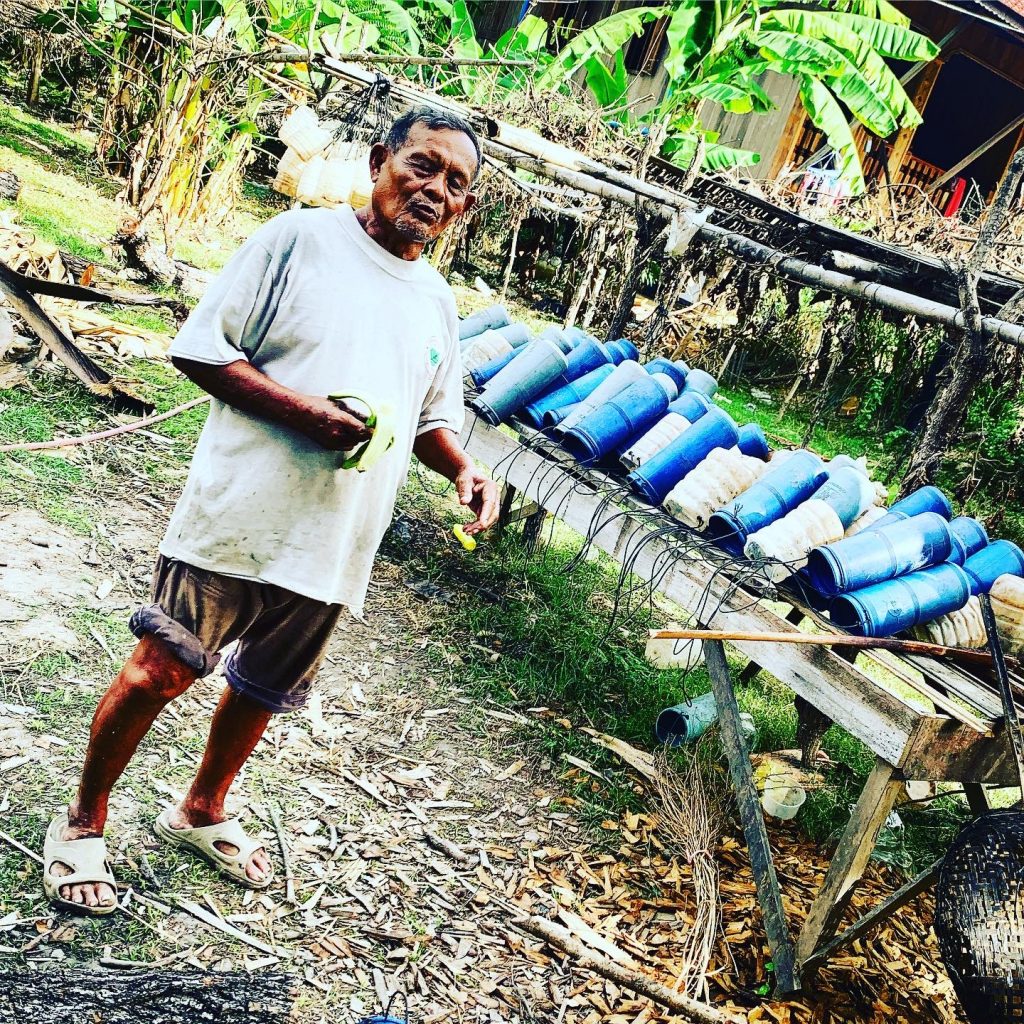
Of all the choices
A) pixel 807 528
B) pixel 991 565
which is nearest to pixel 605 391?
pixel 807 528

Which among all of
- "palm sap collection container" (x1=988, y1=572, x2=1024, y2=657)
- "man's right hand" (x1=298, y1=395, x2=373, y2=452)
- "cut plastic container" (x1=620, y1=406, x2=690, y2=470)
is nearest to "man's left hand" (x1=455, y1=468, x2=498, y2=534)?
"man's right hand" (x1=298, y1=395, x2=373, y2=452)

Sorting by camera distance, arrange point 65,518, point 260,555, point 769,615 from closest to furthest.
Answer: point 260,555
point 769,615
point 65,518

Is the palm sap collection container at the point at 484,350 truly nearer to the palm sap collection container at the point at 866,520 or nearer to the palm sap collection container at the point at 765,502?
the palm sap collection container at the point at 765,502

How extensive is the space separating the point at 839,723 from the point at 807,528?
2.84ft

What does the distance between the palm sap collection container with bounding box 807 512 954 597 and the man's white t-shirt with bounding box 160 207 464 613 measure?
71.1 inches

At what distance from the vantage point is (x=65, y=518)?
4.49 metres

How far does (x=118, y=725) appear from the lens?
92.6 inches

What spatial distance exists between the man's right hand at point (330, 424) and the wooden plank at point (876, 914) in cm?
230

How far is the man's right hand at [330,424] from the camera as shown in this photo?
83.6 inches

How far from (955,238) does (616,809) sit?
6183 millimetres

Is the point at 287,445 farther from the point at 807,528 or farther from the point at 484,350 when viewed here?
the point at 484,350

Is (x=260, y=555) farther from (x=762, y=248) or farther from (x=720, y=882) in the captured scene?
(x=762, y=248)

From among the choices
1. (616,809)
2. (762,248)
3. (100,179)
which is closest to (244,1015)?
(616,809)

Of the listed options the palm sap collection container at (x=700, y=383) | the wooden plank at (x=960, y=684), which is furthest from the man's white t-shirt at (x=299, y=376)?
the palm sap collection container at (x=700, y=383)
